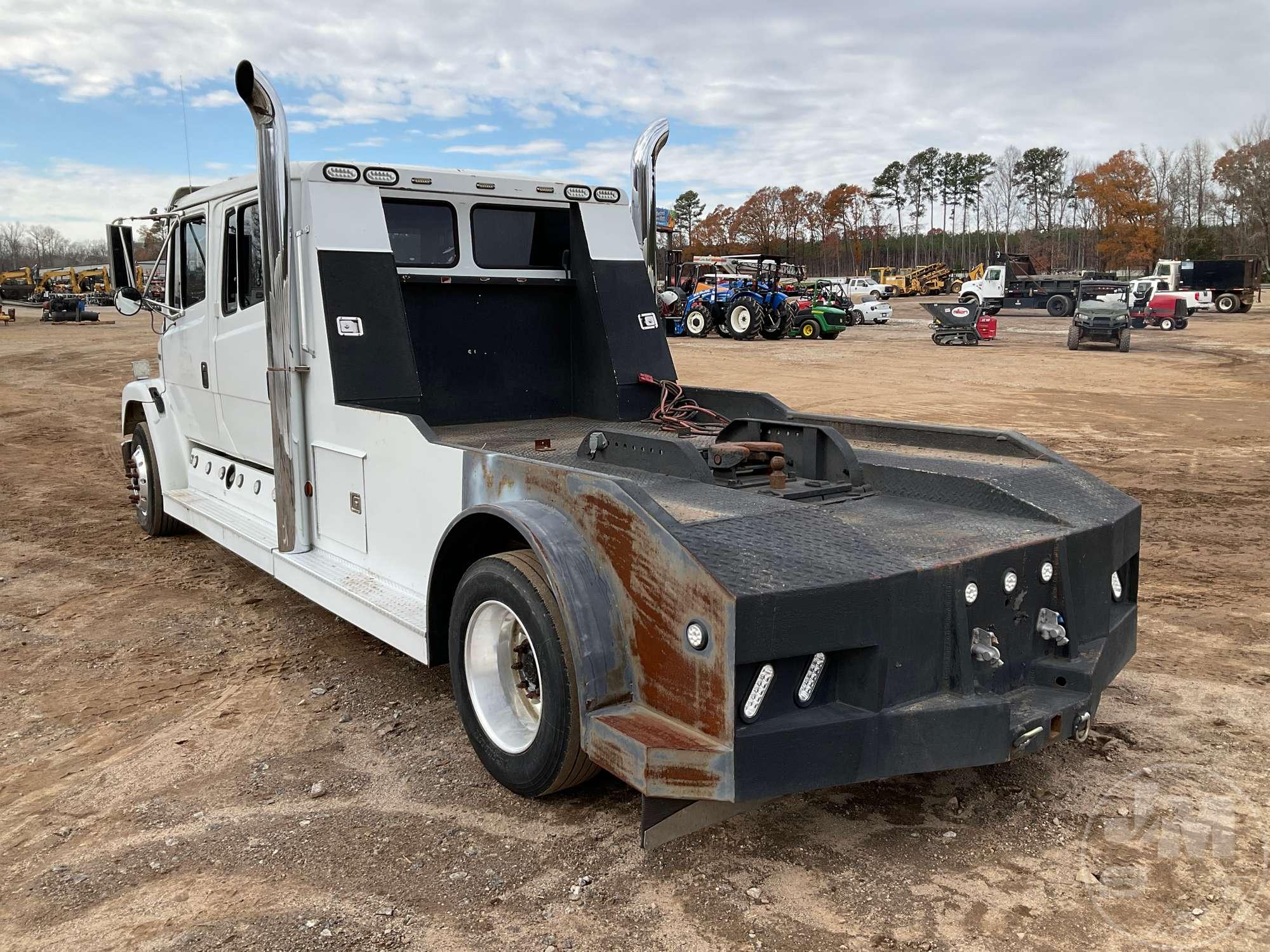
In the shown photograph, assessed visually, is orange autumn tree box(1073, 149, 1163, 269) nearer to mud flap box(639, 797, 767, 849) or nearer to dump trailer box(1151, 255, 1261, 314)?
dump trailer box(1151, 255, 1261, 314)

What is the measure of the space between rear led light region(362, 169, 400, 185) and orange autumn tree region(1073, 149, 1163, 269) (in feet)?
247

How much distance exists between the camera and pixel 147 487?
24.0ft

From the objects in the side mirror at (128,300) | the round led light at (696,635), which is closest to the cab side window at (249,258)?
the side mirror at (128,300)

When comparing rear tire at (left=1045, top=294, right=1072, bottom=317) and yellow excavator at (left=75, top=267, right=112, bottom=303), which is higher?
yellow excavator at (left=75, top=267, right=112, bottom=303)

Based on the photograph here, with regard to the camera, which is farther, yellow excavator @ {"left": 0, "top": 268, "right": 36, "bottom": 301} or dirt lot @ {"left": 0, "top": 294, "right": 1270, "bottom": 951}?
yellow excavator @ {"left": 0, "top": 268, "right": 36, "bottom": 301}

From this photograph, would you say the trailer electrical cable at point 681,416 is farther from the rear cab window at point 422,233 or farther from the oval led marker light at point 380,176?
the oval led marker light at point 380,176

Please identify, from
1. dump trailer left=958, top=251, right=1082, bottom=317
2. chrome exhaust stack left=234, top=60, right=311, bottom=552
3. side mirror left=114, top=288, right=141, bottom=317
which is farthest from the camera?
dump trailer left=958, top=251, right=1082, bottom=317

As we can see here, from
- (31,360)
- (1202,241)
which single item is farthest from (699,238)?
(31,360)

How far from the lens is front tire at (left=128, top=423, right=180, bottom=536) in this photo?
7.16 meters

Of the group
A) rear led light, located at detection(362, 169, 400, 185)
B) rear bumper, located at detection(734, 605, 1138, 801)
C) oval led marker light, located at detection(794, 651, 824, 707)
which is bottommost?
rear bumper, located at detection(734, 605, 1138, 801)

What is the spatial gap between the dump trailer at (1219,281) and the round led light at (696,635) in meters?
42.4

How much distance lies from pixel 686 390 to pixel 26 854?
394 cm

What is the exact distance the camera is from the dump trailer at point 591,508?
113 inches

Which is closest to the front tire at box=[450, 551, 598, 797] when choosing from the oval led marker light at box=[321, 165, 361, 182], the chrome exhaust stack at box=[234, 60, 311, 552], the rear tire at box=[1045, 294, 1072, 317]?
the chrome exhaust stack at box=[234, 60, 311, 552]
